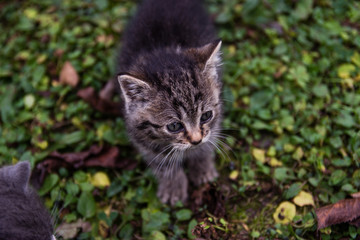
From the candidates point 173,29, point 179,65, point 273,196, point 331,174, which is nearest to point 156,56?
point 179,65

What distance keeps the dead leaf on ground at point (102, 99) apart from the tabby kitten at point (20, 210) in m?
1.56

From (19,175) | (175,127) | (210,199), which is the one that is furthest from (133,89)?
(210,199)

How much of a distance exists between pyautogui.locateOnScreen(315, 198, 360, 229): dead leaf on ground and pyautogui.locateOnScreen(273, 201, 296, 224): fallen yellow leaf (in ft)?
0.84

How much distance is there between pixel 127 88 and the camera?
9.59ft

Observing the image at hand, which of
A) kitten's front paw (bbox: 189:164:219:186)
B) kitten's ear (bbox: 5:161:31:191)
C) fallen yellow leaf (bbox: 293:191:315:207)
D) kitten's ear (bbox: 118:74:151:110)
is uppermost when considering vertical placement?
kitten's ear (bbox: 118:74:151:110)

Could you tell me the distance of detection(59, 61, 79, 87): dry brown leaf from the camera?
4.43 meters

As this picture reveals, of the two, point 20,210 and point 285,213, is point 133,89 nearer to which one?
point 20,210

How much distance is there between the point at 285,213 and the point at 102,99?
2486 mm

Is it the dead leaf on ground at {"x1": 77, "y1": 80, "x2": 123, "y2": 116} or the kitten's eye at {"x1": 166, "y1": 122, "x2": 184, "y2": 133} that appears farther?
the dead leaf on ground at {"x1": 77, "y1": 80, "x2": 123, "y2": 116}

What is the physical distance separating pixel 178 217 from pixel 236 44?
257 cm

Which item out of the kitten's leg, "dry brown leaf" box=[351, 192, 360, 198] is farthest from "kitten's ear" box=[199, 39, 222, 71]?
"dry brown leaf" box=[351, 192, 360, 198]

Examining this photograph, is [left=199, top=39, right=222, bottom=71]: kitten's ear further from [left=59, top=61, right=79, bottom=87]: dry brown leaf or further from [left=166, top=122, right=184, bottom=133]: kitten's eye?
[left=59, top=61, right=79, bottom=87]: dry brown leaf

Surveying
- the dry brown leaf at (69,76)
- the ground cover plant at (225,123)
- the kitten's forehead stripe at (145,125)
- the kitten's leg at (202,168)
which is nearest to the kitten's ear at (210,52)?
the kitten's forehead stripe at (145,125)

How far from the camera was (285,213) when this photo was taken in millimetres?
3291
